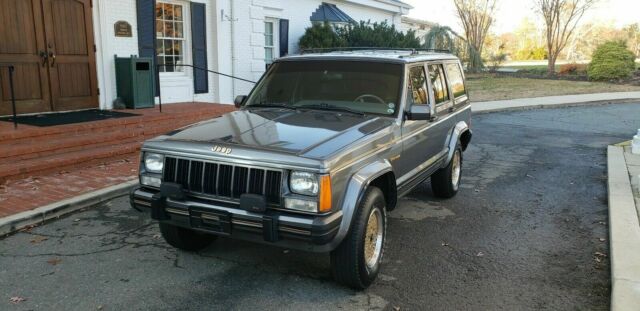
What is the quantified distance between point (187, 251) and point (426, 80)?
9.66 ft

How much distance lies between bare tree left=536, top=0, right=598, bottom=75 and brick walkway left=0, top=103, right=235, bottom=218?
89.6 ft

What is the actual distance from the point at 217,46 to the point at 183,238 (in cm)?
880

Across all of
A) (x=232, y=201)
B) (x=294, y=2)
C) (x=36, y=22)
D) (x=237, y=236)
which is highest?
(x=294, y=2)

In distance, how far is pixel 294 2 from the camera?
1695cm

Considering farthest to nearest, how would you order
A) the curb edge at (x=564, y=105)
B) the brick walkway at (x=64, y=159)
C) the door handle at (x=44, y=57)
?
the curb edge at (x=564, y=105)
the door handle at (x=44, y=57)
the brick walkway at (x=64, y=159)

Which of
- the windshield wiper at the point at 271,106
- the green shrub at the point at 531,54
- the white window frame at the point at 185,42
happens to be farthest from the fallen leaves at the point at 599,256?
the green shrub at the point at 531,54

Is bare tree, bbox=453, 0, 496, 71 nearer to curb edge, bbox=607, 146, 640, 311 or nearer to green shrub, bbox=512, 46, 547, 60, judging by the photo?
green shrub, bbox=512, 46, 547, 60

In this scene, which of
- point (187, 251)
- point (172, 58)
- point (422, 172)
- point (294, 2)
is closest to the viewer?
point (187, 251)

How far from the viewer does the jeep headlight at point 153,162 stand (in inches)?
162

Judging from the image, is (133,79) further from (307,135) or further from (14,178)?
(307,135)

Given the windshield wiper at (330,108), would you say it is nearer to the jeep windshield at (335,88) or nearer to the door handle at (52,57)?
the jeep windshield at (335,88)

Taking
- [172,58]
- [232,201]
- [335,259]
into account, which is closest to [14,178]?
[232,201]

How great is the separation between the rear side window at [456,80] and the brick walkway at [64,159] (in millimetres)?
4389

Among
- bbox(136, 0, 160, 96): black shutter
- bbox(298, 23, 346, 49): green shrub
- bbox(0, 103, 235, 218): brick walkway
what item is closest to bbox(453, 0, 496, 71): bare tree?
bbox(298, 23, 346, 49): green shrub
